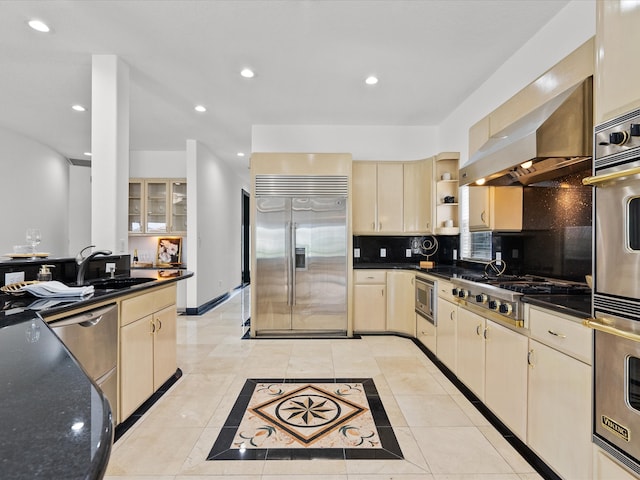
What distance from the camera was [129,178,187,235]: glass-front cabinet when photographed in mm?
5730

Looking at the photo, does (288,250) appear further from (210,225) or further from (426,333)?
(210,225)

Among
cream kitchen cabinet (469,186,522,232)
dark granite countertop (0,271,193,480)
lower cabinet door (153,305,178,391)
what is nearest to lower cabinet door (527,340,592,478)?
cream kitchen cabinet (469,186,522,232)

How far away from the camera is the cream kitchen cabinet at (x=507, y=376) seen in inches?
75.2

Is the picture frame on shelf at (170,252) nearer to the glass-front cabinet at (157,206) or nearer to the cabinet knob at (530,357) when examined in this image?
the glass-front cabinet at (157,206)

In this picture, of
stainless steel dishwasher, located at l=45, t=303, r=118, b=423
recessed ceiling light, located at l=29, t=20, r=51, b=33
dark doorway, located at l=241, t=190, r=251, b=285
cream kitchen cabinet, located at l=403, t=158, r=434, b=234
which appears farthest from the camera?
dark doorway, located at l=241, t=190, r=251, b=285

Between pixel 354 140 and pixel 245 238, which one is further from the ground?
pixel 354 140

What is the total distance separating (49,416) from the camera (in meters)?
0.53

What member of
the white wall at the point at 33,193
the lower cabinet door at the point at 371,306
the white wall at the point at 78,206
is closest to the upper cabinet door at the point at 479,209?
the lower cabinet door at the point at 371,306

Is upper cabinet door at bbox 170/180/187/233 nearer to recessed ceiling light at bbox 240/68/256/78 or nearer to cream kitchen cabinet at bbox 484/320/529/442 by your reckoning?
recessed ceiling light at bbox 240/68/256/78

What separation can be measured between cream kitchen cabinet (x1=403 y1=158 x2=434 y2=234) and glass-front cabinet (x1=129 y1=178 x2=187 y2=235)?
12.4ft

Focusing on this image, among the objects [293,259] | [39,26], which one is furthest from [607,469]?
[39,26]

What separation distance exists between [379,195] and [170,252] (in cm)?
375

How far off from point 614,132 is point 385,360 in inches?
108

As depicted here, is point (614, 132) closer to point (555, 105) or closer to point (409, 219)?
point (555, 105)
